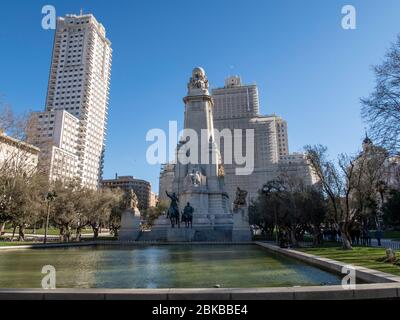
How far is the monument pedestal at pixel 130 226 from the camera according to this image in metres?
45.7

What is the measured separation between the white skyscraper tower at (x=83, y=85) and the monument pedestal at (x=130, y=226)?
73.8 metres

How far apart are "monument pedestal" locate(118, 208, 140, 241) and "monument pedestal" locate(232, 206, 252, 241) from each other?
1398 centimetres

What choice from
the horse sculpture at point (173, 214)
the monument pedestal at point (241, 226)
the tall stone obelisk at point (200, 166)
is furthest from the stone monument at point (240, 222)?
the horse sculpture at point (173, 214)

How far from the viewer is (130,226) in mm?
46750

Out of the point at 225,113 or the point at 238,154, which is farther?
the point at 225,113

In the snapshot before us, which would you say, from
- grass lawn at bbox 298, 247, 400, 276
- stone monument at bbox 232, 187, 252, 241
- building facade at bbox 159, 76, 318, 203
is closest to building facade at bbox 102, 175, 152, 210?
building facade at bbox 159, 76, 318, 203

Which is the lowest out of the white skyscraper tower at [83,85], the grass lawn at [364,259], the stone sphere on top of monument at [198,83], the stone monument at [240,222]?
the grass lawn at [364,259]

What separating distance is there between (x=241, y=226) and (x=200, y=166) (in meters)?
16.5

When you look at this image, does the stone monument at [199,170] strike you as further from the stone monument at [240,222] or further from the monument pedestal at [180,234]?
the stone monument at [240,222]

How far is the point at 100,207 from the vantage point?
49.0 m

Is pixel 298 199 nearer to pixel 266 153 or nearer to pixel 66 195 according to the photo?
pixel 66 195

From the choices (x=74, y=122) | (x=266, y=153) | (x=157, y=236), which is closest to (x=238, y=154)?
(x=266, y=153)

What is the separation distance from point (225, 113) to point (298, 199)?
9427cm

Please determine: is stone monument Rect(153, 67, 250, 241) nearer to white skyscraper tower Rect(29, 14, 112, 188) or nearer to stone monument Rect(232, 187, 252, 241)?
stone monument Rect(232, 187, 252, 241)
